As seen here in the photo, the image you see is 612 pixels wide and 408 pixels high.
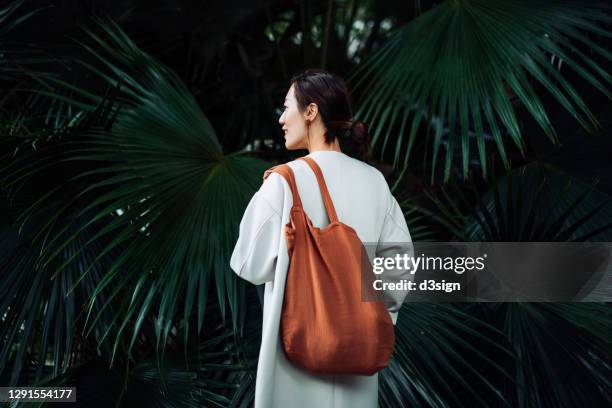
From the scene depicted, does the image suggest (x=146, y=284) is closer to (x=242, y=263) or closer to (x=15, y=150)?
(x=15, y=150)

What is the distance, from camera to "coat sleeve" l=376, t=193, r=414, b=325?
1605 mm

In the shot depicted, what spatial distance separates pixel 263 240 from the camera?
4.81 ft

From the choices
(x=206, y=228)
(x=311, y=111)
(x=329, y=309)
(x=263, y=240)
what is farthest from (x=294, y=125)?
(x=206, y=228)

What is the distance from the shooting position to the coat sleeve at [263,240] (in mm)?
1465

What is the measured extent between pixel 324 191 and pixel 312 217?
64mm

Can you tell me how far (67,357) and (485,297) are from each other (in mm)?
1367

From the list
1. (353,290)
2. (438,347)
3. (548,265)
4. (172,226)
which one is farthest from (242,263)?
(548,265)

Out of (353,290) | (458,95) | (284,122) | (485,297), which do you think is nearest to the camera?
(353,290)

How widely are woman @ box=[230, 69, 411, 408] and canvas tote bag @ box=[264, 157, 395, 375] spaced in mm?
33

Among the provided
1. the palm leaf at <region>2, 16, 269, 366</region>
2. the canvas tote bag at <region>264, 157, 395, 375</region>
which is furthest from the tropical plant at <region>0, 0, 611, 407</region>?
the canvas tote bag at <region>264, 157, 395, 375</region>

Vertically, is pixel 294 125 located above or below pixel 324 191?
above

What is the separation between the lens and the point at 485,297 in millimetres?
2182

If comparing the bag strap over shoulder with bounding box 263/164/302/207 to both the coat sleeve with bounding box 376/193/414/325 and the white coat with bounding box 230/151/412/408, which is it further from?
the coat sleeve with bounding box 376/193/414/325

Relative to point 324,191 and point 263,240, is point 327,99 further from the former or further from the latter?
point 263,240
